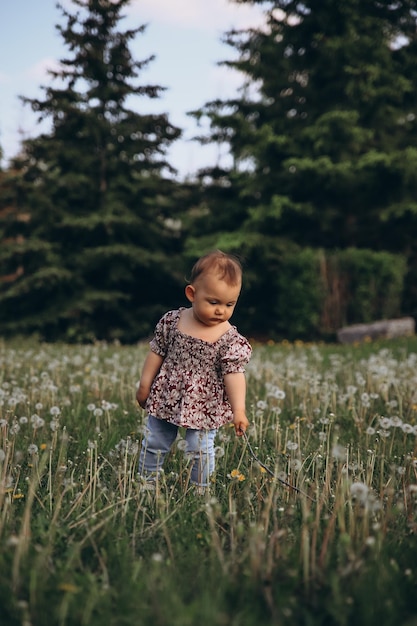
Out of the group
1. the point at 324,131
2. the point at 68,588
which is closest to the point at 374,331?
the point at 324,131

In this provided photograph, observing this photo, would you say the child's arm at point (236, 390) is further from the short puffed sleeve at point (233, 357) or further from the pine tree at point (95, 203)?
the pine tree at point (95, 203)

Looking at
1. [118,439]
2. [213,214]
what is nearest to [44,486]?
[118,439]

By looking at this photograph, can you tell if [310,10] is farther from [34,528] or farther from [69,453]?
[34,528]

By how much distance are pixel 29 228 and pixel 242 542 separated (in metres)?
16.1

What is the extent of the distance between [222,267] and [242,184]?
14.7 metres

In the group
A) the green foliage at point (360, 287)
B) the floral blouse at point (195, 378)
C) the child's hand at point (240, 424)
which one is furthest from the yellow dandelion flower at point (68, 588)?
the green foliage at point (360, 287)

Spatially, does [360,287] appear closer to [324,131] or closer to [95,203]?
[324,131]

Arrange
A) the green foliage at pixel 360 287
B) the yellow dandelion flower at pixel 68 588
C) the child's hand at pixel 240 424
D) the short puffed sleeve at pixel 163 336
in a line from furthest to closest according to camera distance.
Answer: the green foliage at pixel 360 287, the short puffed sleeve at pixel 163 336, the child's hand at pixel 240 424, the yellow dandelion flower at pixel 68 588

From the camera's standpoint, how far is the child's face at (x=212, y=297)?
10.6 feet

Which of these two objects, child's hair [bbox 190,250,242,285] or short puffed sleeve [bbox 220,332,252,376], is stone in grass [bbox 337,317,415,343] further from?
child's hair [bbox 190,250,242,285]

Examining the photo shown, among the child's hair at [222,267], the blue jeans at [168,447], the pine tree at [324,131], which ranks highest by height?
the pine tree at [324,131]

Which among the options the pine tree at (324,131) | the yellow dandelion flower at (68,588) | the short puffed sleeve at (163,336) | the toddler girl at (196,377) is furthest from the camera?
the pine tree at (324,131)

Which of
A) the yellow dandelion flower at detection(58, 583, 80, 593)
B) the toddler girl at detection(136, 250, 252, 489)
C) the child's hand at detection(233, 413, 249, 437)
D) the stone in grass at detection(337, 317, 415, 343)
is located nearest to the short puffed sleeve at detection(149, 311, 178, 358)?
the toddler girl at detection(136, 250, 252, 489)

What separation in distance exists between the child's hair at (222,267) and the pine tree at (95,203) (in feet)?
42.5
